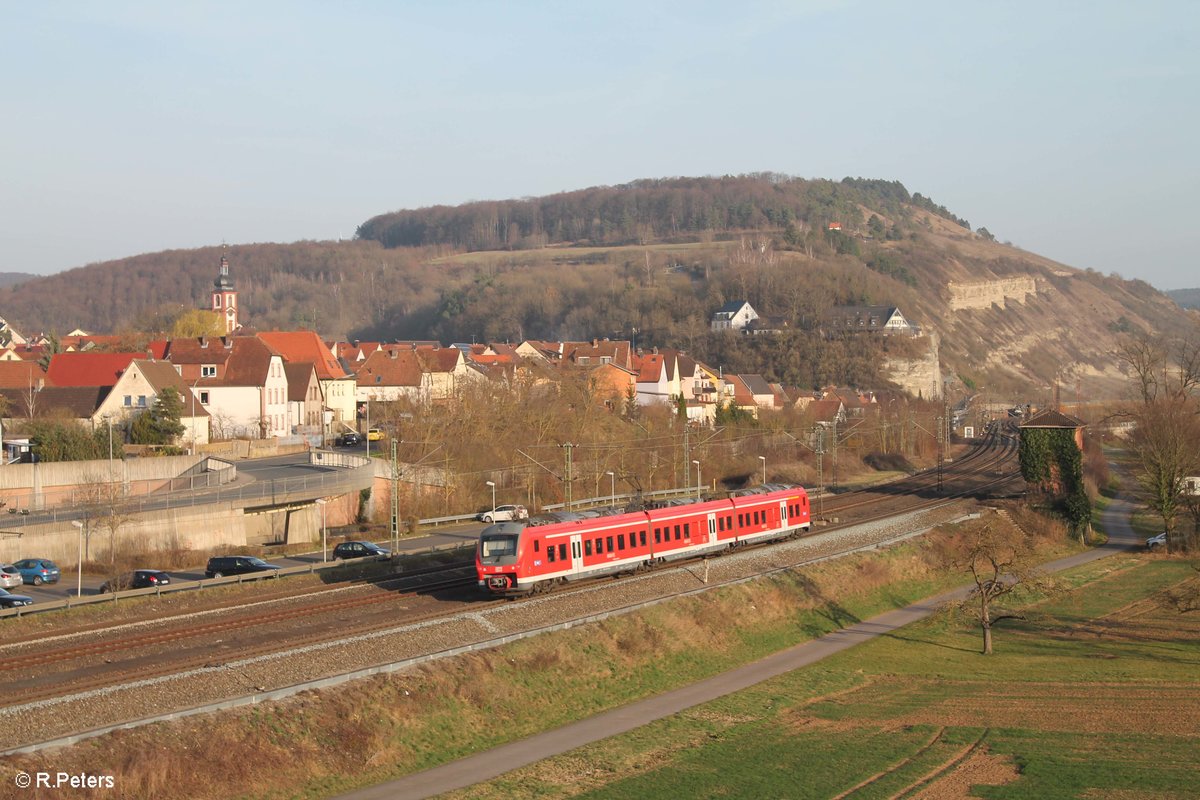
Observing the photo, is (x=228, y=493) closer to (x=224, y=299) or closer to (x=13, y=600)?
(x=13, y=600)

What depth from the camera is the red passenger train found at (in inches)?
1320

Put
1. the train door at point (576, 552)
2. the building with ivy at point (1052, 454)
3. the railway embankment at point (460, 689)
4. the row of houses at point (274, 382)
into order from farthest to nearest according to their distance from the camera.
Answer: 1. the row of houses at point (274, 382)
2. the building with ivy at point (1052, 454)
3. the train door at point (576, 552)
4. the railway embankment at point (460, 689)

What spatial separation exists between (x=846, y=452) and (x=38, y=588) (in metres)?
64.0

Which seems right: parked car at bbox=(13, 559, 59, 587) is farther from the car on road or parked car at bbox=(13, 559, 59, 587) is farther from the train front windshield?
the car on road

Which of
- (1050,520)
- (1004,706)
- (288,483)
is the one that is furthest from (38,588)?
(1050,520)

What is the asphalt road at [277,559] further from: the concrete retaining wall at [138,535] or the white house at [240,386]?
the white house at [240,386]

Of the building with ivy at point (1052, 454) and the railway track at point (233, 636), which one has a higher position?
the building with ivy at point (1052, 454)

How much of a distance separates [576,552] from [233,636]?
1050cm

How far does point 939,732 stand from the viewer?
2619 centimetres

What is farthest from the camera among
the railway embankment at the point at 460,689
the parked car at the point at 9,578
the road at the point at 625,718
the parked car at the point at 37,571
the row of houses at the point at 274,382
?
the row of houses at the point at 274,382

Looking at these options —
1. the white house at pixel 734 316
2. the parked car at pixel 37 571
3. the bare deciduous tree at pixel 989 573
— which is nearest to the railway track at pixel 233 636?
the parked car at pixel 37 571

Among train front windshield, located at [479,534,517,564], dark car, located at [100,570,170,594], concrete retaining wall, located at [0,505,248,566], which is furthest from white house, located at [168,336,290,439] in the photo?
train front windshield, located at [479,534,517,564]

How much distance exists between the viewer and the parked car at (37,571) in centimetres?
3847

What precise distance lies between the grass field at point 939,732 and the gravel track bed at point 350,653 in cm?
553
